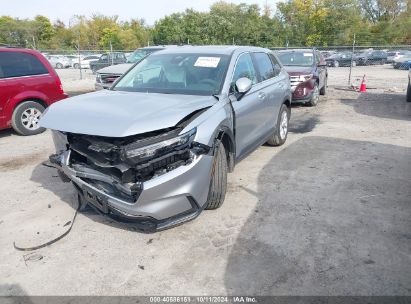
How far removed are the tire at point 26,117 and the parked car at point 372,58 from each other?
2879 centimetres

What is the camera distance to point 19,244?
362 centimetres

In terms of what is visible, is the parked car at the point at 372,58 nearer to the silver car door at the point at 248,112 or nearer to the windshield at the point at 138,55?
the windshield at the point at 138,55

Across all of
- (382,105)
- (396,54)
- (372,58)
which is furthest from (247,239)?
(372,58)

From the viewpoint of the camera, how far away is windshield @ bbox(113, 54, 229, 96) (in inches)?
177

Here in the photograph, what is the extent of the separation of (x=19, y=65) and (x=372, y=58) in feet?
101

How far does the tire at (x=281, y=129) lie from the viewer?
661 cm

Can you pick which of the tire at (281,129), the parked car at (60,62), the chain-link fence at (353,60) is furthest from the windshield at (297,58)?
the parked car at (60,62)

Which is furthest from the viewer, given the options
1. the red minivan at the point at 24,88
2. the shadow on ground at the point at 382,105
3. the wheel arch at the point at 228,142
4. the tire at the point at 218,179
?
the shadow on ground at the point at 382,105

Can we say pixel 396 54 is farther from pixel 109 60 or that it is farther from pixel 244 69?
pixel 244 69

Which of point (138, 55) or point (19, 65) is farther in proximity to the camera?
point (138, 55)

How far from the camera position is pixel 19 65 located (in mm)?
7699

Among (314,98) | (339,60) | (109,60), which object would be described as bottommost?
(314,98)

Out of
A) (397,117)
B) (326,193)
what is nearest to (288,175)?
(326,193)

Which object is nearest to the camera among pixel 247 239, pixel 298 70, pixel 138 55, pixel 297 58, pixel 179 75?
pixel 247 239
